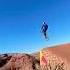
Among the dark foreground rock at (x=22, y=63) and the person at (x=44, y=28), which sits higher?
the person at (x=44, y=28)

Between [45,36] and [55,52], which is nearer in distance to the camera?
[55,52]

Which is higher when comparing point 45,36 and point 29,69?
point 45,36

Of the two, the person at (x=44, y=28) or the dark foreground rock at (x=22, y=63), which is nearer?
the dark foreground rock at (x=22, y=63)

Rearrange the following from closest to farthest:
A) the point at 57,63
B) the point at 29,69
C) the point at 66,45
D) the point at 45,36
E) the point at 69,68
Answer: the point at 69,68 → the point at 57,63 → the point at 66,45 → the point at 29,69 → the point at 45,36

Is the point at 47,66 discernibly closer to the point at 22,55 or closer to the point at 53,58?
the point at 53,58

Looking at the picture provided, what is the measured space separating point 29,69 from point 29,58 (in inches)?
32.0

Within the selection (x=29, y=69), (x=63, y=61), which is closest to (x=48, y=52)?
(x=63, y=61)

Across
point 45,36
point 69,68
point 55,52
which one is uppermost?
point 45,36

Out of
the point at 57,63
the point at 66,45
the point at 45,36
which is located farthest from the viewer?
the point at 45,36

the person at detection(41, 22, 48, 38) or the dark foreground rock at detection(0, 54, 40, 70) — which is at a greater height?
the person at detection(41, 22, 48, 38)

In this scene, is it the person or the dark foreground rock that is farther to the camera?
the person

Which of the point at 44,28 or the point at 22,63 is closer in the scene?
the point at 22,63

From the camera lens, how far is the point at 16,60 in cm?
1869

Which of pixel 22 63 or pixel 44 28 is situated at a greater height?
pixel 44 28
